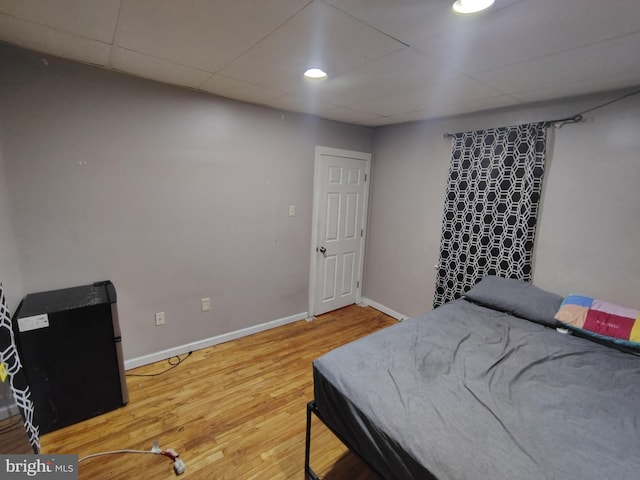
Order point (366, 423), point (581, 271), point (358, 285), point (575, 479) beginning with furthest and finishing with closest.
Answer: point (358, 285)
point (581, 271)
point (366, 423)
point (575, 479)

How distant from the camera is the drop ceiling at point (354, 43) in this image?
121cm

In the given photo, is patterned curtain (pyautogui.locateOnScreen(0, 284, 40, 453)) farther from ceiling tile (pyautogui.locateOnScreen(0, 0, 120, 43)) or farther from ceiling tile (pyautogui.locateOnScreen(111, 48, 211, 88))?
ceiling tile (pyautogui.locateOnScreen(111, 48, 211, 88))

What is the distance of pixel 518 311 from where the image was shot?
2.27 metres

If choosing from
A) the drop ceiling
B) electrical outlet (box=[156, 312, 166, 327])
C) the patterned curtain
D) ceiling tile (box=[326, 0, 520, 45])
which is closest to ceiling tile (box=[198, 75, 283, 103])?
the drop ceiling

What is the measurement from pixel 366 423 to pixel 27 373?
205cm

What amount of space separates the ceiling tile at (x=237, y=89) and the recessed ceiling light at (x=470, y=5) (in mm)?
1530

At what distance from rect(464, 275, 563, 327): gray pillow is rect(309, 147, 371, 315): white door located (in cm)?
163

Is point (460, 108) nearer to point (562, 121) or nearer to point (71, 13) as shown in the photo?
point (562, 121)

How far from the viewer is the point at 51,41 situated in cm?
164

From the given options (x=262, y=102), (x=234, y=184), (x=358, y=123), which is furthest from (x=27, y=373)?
(x=358, y=123)

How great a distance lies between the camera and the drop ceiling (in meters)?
1.21

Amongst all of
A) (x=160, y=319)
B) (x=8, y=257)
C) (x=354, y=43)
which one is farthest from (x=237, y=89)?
(x=160, y=319)

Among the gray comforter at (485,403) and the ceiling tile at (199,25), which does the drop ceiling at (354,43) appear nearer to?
the ceiling tile at (199,25)

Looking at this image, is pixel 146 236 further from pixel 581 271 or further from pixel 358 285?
pixel 581 271
